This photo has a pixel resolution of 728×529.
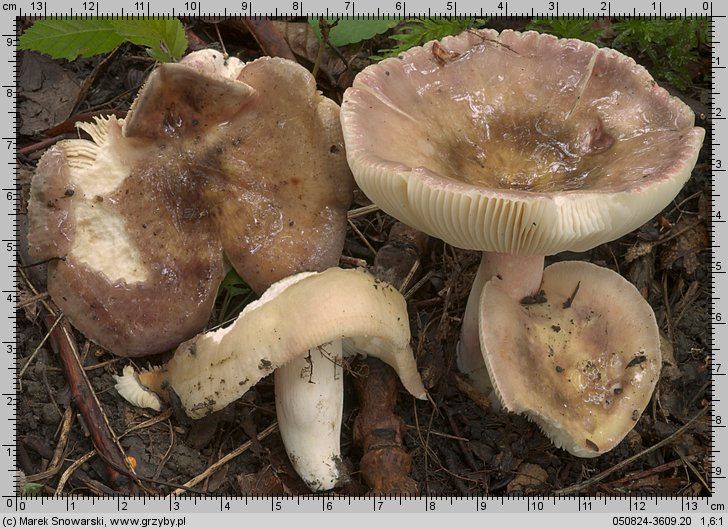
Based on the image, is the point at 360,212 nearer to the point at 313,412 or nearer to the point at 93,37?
the point at 313,412

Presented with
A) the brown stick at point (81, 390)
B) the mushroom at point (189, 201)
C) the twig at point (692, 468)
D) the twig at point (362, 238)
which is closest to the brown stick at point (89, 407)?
the brown stick at point (81, 390)

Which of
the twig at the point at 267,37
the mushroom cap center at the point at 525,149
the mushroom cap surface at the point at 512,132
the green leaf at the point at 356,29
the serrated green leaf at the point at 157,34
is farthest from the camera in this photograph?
the twig at the point at 267,37

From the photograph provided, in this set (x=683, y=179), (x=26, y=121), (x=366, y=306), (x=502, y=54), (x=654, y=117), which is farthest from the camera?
(x=26, y=121)

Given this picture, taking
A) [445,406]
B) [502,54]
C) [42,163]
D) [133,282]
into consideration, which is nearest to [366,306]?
[445,406]

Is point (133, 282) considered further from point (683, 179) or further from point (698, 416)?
point (698, 416)

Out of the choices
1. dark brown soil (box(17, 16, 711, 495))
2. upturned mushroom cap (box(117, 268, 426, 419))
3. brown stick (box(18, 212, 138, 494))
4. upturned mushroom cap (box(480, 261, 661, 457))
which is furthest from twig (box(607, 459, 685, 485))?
brown stick (box(18, 212, 138, 494))

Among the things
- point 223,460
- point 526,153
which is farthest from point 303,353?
point 526,153

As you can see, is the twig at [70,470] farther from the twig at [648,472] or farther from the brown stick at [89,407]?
the twig at [648,472]
